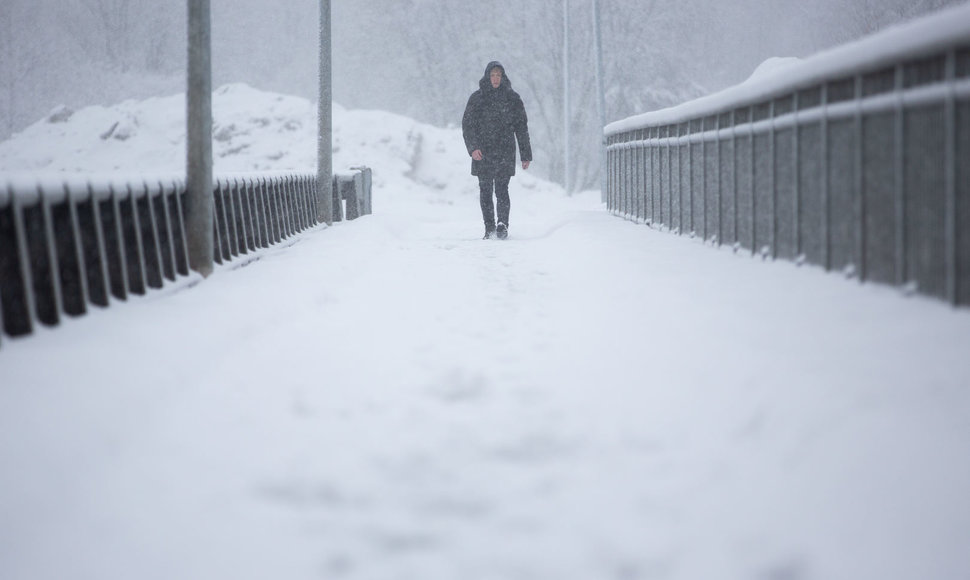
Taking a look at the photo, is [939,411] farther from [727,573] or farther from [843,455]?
[727,573]

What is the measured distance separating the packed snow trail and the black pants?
6.92 meters

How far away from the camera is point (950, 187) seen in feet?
16.7

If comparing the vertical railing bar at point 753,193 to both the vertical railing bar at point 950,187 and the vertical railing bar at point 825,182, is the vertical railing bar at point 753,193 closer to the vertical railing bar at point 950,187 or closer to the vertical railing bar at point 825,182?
the vertical railing bar at point 825,182

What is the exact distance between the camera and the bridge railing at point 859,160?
5.09 meters

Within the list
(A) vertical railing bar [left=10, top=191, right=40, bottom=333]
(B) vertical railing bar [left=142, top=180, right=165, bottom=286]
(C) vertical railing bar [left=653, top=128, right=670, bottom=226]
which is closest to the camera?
(A) vertical railing bar [left=10, top=191, right=40, bottom=333]

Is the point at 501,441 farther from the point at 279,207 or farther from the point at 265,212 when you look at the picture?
the point at 279,207

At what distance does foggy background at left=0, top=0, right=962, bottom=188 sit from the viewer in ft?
147

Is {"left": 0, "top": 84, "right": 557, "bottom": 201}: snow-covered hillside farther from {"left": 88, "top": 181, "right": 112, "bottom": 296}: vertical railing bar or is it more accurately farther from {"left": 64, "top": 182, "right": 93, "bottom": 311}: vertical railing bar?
{"left": 64, "top": 182, "right": 93, "bottom": 311}: vertical railing bar

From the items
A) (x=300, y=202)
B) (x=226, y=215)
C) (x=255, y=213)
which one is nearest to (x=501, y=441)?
(x=226, y=215)

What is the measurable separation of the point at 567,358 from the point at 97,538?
2.87 meters

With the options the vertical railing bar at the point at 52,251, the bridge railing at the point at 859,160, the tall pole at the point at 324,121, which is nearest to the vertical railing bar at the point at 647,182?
the bridge railing at the point at 859,160

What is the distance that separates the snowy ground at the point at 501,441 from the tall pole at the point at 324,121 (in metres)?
9.58

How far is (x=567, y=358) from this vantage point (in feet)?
18.6

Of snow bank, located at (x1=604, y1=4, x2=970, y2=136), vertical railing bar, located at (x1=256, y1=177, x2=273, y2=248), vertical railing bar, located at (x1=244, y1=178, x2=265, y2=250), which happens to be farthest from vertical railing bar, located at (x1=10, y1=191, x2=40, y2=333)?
vertical railing bar, located at (x1=256, y1=177, x2=273, y2=248)
